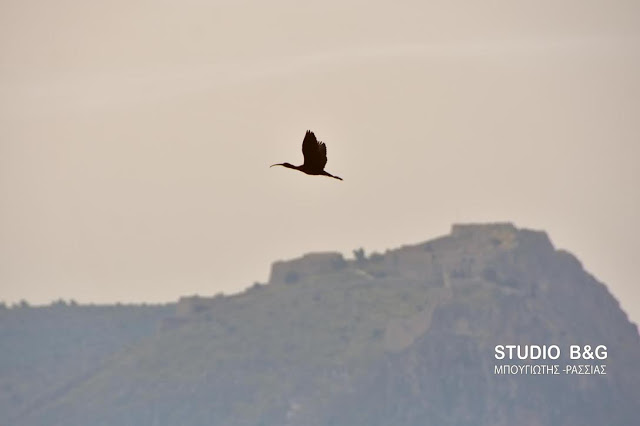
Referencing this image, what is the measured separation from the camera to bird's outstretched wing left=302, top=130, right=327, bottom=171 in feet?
483

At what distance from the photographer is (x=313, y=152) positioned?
147m

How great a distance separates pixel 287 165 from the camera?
493 feet

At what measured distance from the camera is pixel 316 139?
484ft

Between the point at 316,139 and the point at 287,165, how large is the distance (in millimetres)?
3468

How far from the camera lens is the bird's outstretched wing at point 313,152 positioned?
147250 millimetres
